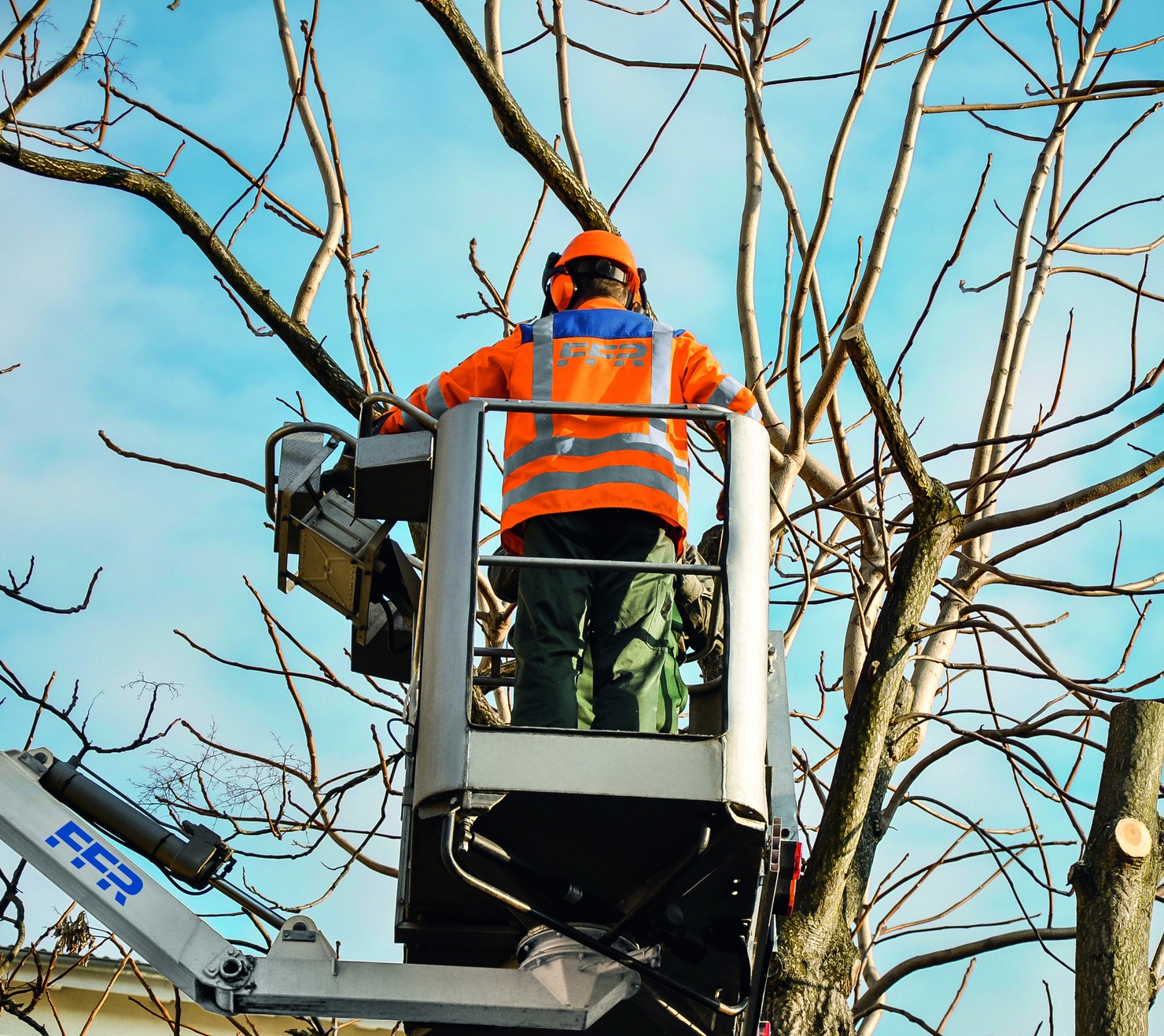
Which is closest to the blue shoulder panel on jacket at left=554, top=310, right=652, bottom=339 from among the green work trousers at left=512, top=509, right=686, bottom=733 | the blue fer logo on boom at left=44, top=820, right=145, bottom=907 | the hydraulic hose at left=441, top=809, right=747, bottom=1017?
the green work trousers at left=512, top=509, right=686, bottom=733

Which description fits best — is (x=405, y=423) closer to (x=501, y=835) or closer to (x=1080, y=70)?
(x=501, y=835)

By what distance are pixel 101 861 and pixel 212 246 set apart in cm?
334

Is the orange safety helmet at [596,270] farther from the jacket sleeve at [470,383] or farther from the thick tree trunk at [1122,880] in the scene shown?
the thick tree trunk at [1122,880]

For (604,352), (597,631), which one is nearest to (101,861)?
(597,631)

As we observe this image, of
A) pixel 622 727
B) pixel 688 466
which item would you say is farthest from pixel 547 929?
pixel 688 466

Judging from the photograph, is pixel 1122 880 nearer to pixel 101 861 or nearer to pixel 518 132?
pixel 101 861

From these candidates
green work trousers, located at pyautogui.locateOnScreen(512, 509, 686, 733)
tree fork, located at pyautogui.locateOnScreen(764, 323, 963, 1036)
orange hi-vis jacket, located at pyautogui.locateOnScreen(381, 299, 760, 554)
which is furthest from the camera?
tree fork, located at pyautogui.locateOnScreen(764, 323, 963, 1036)

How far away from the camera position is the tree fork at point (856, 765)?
14.5ft

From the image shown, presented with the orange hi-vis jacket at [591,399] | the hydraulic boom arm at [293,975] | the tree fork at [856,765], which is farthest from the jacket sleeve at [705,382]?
the hydraulic boom arm at [293,975]

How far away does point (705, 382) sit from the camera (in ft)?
14.1

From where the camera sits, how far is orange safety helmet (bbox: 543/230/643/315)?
178 inches

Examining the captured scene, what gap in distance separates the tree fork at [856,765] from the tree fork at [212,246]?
2.19 m

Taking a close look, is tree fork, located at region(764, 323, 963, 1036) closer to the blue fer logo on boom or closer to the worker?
the worker

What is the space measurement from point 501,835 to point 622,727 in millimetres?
435
